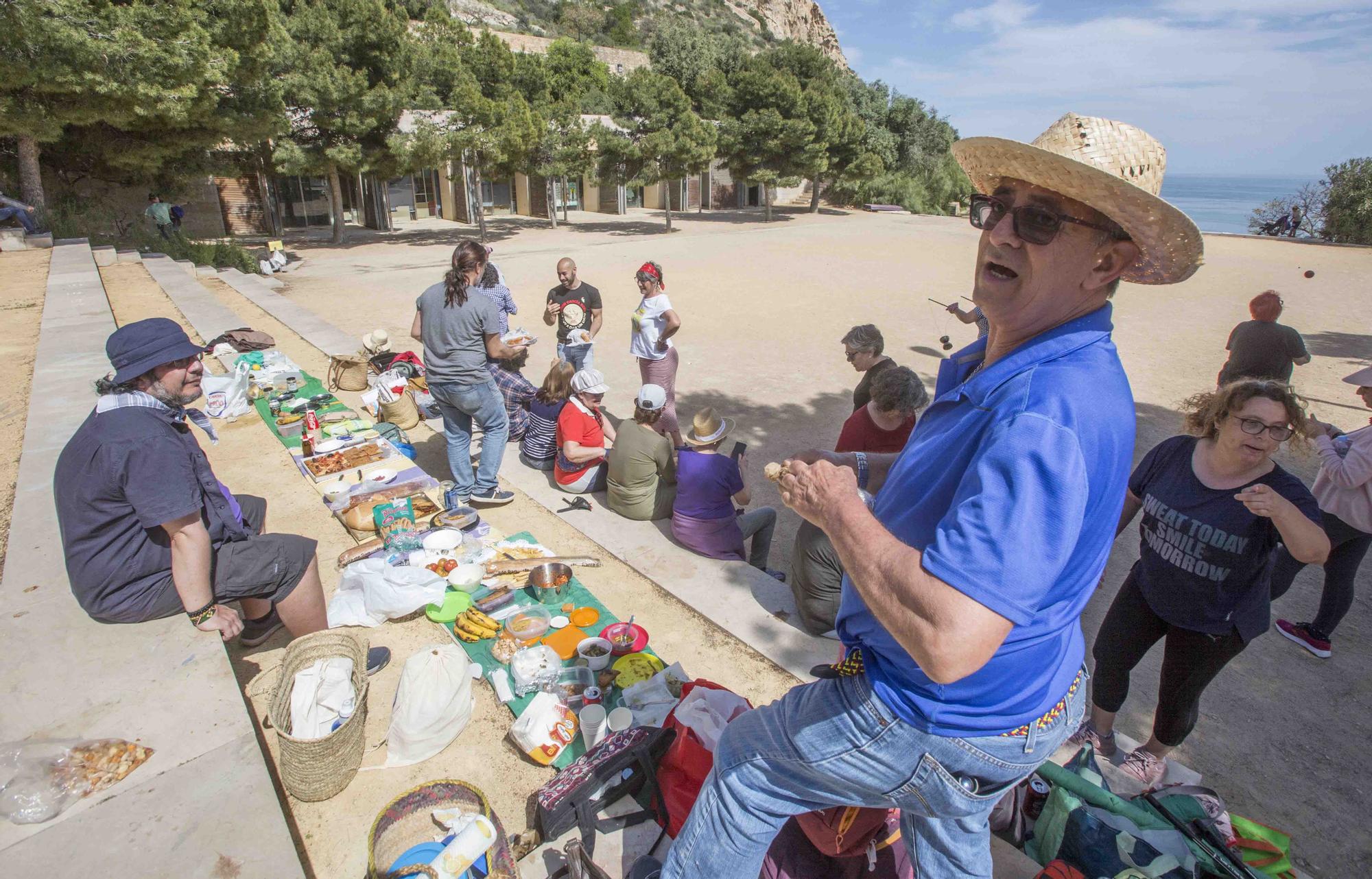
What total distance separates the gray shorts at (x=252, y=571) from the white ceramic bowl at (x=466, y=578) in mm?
797

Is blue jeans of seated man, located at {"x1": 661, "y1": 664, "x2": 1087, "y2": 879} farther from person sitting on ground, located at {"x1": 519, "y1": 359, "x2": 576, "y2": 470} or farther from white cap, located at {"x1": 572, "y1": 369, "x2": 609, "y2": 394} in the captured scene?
person sitting on ground, located at {"x1": 519, "y1": 359, "x2": 576, "y2": 470}

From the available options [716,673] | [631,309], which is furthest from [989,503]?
[631,309]

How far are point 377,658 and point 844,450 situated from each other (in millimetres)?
2921

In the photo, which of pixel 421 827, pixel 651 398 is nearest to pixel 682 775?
pixel 421 827

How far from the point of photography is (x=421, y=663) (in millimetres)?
3049

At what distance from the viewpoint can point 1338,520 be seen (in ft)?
12.5

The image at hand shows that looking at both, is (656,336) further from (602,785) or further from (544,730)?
(602,785)

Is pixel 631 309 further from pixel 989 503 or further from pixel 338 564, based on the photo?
pixel 989 503

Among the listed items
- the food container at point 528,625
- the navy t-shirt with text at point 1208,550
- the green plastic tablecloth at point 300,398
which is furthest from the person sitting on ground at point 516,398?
the navy t-shirt with text at point 1208,550

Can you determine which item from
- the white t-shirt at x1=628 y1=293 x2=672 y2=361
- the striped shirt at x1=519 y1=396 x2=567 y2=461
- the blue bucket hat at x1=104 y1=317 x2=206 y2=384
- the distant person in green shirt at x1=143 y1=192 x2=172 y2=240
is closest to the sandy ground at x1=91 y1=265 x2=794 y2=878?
the striped shirt at x1=519 y1=396 x2=567 y2=461

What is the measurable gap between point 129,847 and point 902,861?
2344mm

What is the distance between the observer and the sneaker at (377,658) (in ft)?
11.2

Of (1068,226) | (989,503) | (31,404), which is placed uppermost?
(1068,226)

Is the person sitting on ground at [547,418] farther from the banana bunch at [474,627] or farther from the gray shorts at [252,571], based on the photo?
the gray shorts at [252,571]
